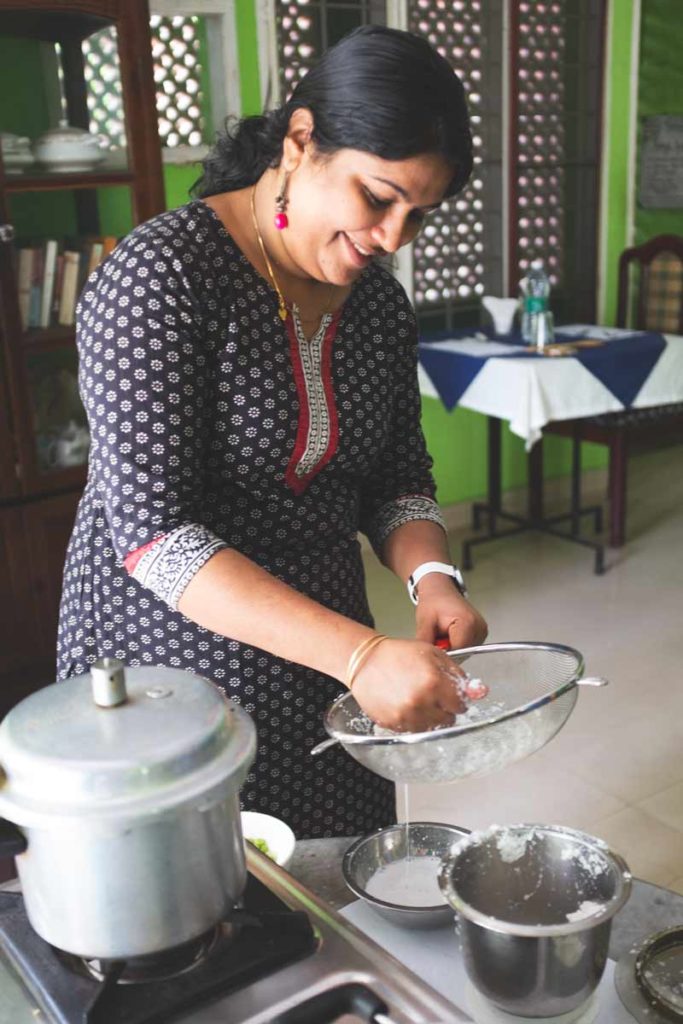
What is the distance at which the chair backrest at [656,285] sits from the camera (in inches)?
169

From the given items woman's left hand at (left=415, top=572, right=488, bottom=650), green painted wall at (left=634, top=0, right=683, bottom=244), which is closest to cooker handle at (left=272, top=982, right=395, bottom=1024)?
woman's left hand at (left=415, top=572, right=488, bottom=650)

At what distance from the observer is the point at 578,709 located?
2822 mm

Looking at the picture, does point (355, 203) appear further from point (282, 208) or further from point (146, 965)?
point (146, 965)

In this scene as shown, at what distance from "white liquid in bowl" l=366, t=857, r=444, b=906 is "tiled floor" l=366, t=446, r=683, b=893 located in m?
1.00

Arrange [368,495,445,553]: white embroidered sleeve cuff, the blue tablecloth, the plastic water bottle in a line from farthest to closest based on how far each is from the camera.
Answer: the plastic water bottle → the blue tablecloth → [368,495,445,553]: white embroidered sleeve cuff

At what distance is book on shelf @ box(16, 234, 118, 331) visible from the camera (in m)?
2.59

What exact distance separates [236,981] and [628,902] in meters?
0.45

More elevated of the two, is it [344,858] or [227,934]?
[227,934]

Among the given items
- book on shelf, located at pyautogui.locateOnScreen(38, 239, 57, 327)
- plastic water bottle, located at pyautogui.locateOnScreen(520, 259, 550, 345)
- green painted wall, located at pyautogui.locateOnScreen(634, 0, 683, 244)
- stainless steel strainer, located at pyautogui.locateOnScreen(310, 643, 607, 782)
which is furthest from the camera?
green painted wall, located at pyautogui.locateOnScreen(634, 0, 683, 244)

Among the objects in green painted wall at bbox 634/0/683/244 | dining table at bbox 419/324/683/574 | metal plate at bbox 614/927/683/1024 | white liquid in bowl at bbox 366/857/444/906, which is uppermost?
green painted wall at bbox 634/0/683/244

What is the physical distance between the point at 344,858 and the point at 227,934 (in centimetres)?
31

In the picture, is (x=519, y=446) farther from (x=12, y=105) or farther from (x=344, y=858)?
(x=344, y=858)

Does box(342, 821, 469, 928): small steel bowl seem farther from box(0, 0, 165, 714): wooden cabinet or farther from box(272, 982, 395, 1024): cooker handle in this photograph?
box(0, 0, 165, 714): wooden cabinet

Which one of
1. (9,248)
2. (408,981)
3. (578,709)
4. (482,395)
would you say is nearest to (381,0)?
(482,395)
